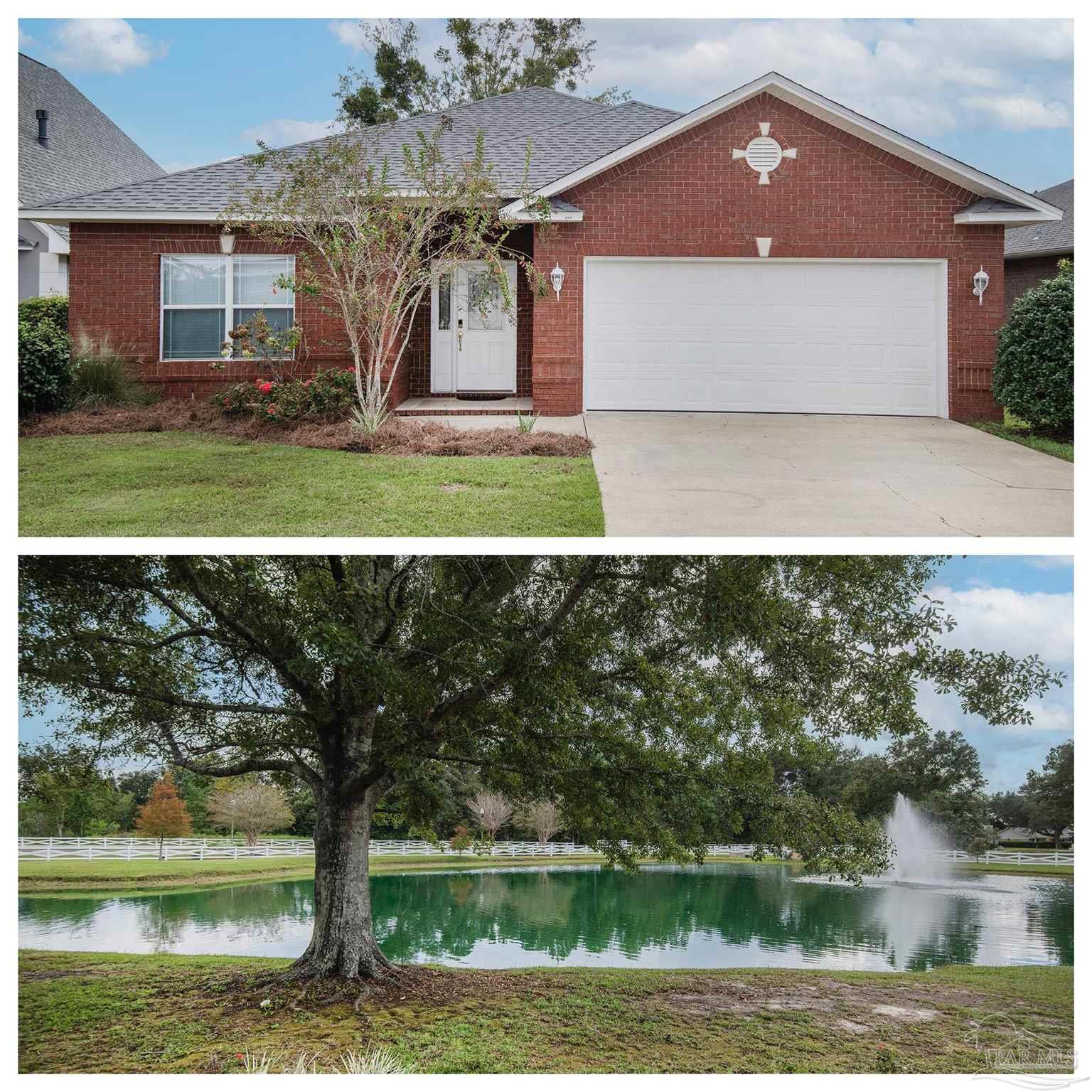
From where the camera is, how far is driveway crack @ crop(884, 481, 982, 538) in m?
8.40

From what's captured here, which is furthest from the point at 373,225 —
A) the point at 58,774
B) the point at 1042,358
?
the point at 1042,358

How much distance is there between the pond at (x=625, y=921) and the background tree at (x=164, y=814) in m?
0.97

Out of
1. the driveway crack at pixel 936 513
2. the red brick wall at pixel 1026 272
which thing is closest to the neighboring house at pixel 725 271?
the driveway crack at pixel 936 513

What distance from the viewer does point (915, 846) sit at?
12523mm

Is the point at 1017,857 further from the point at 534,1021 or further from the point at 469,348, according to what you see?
the point at 469,348

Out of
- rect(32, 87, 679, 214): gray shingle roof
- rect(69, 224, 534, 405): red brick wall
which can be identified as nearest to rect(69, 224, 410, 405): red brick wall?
rect(69, 224, 534, 405): red brick wall

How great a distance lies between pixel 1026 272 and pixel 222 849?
19.4 m

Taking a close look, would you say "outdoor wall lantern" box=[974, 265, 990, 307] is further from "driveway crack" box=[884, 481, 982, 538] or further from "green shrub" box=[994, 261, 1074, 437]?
"driveway crack" box=[884, 481, 982, 538]

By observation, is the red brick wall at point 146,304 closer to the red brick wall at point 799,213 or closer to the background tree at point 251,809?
the red brick wall at point 799,213

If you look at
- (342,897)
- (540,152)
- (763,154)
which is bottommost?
(342,897)

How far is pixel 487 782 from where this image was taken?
9.66 m

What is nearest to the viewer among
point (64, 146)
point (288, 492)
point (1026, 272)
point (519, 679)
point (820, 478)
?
point (519, 679)

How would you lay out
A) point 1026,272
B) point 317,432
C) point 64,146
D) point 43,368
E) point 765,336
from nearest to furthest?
point 317,432 → point 43,368 → point 765,336 → point 1026,272 → point 64,146
